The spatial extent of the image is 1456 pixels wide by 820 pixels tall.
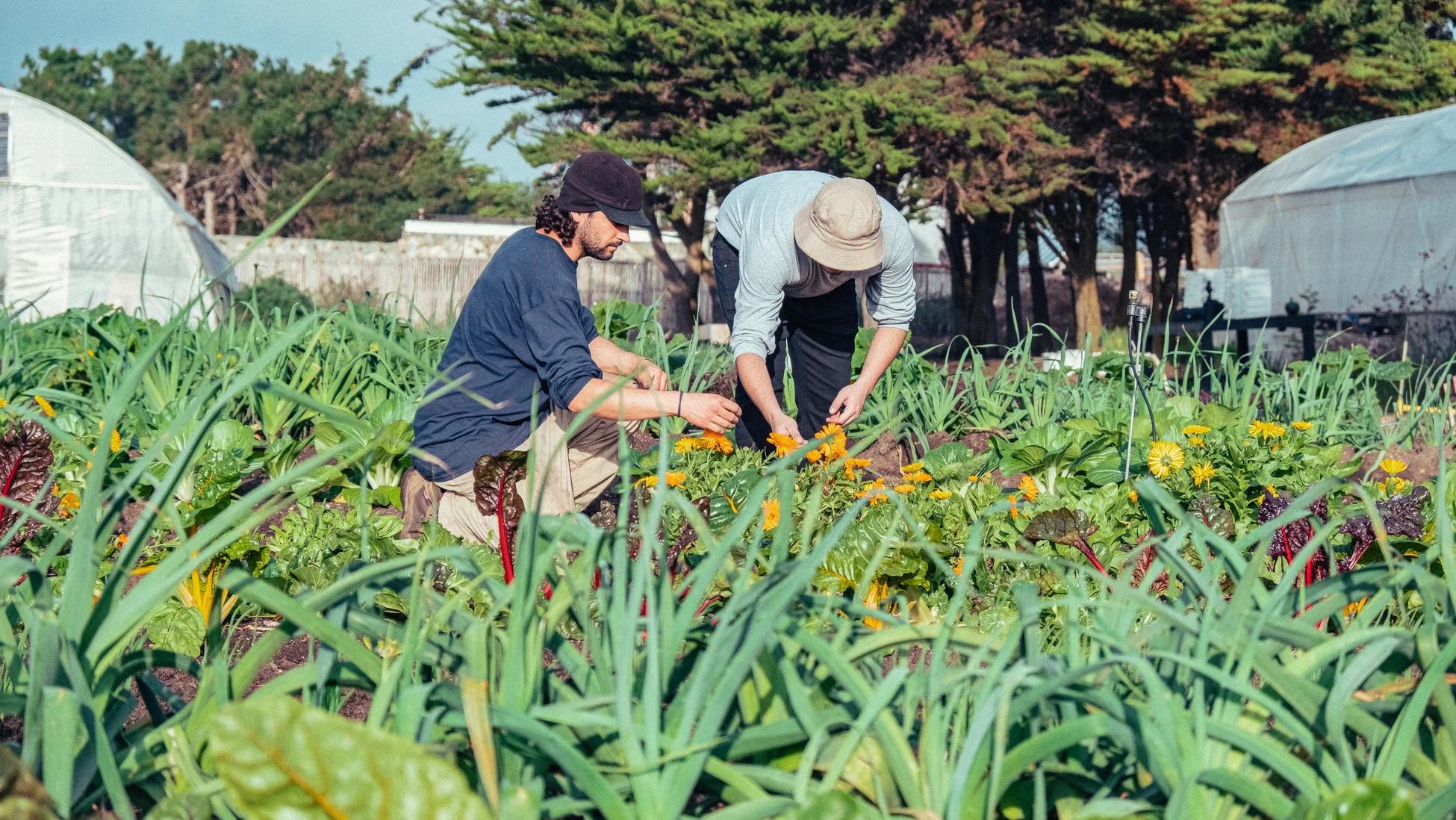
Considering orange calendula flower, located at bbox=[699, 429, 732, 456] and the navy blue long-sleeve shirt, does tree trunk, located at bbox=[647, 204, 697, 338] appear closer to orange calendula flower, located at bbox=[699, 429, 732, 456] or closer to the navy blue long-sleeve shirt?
the navy blue long-sleeve shirt

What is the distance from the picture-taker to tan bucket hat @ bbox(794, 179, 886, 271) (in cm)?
287

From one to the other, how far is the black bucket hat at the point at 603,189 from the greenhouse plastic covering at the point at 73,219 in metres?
12.6

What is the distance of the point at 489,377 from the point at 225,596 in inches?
37.1

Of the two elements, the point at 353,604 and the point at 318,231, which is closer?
the point at 353,604

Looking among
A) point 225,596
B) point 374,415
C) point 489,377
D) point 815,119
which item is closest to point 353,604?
point 225,596

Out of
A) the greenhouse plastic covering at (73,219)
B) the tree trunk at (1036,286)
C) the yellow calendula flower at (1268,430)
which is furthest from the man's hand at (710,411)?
the tree trunk at (1036,286)

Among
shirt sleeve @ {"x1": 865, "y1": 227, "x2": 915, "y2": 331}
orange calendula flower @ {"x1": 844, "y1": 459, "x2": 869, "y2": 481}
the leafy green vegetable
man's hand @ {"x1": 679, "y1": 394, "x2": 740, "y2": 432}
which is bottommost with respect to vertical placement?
orange calendula flower @ {"x1": 844, "y1": 459, "x2": 869, "y2": 481}

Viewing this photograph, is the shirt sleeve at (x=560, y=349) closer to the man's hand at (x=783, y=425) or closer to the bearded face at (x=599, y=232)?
the bearded face at (x=599, y=232)

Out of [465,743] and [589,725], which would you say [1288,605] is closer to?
[589,725]

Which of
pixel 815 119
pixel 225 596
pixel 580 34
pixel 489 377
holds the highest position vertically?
pixel 580 34

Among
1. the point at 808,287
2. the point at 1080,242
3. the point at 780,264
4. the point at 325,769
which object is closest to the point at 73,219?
the point at 808,287

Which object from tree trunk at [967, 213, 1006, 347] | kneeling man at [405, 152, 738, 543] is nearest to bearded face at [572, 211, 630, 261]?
kneeling man at [405, 152, 738, 543]

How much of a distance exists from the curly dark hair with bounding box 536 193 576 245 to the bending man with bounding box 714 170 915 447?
1.78 ft

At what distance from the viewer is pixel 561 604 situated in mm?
1119
